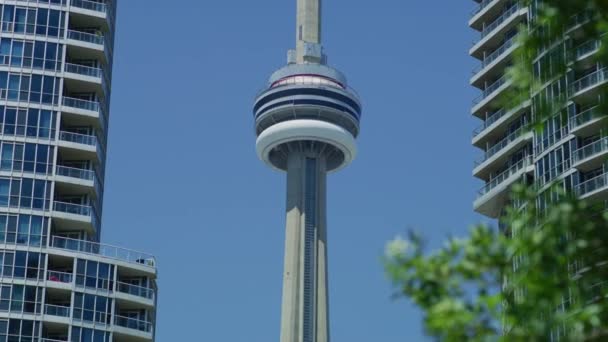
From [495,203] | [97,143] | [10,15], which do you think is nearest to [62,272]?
[97,143]

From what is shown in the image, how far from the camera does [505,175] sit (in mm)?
118875

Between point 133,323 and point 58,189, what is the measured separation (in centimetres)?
1426

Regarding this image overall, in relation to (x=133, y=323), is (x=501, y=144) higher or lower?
higher

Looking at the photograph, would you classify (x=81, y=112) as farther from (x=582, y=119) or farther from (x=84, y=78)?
(x=582, y=119)

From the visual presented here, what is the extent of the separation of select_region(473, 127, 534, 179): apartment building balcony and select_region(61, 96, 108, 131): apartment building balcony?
3728 cm

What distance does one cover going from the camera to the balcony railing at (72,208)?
129m

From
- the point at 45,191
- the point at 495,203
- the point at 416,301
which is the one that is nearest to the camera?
the point at 416,301

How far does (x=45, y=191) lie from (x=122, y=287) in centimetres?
1127

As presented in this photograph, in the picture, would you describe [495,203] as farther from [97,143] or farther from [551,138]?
→ [97,143]

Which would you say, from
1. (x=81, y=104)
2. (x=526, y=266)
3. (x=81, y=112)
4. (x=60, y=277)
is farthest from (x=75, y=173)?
(x=526, y=266)

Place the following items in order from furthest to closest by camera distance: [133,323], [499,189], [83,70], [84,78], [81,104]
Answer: [83,70], [84,78], [81,104], [133,323], [499,189]

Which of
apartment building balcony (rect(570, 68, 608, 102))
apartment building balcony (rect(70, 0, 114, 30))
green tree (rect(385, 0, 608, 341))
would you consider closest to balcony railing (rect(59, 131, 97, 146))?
apartment building balcony (rect(70, 0, 114, 30))

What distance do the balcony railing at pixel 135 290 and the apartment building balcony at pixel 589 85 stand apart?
4606 centimetres

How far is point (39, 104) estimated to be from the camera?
→ 13162 cm
